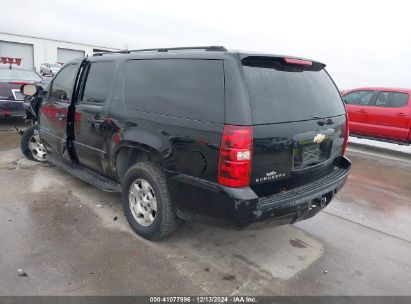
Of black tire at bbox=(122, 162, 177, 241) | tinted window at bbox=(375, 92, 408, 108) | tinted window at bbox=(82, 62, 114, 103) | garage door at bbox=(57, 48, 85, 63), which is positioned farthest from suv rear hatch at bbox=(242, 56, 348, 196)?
garage door at bbox=(57, 48, 85, 63)

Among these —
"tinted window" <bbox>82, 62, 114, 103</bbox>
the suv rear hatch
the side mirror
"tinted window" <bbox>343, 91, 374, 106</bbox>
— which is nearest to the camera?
the suv rear hatch

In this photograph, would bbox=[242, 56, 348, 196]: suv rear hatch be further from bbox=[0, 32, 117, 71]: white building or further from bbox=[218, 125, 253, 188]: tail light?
bbox=[0, 32, 117, 71]: white building

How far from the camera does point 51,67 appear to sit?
1193 inches

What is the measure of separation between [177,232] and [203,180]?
3.74 ft

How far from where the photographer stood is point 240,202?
2602 millimetres

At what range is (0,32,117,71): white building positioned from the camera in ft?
127

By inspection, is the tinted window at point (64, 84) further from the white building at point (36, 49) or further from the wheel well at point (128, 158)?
the white building at point (36, 49)

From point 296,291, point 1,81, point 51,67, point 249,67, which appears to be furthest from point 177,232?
point 51,67

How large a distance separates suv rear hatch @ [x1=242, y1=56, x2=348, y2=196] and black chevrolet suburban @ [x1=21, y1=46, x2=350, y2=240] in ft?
0.03

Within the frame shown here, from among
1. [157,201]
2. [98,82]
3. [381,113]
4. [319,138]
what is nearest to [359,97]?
[381,113]

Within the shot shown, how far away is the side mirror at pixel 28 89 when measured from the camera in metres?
5.31

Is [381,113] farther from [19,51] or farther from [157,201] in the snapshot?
[19,51]

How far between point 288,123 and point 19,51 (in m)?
44.8

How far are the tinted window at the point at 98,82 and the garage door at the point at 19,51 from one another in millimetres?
40739
